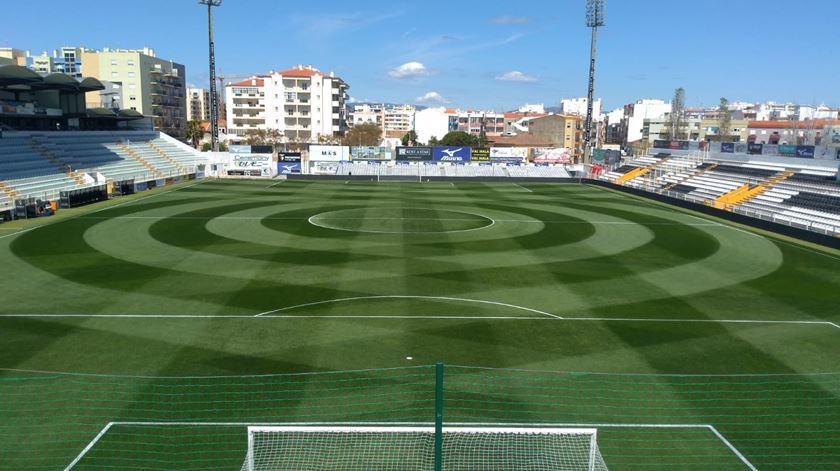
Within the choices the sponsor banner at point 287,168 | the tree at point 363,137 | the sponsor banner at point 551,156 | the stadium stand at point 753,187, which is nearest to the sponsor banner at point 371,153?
the sponsor banner at point 287,168

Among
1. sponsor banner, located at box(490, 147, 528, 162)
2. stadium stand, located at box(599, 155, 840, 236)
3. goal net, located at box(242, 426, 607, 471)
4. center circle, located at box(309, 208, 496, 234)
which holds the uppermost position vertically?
sponsor banner, located at box(490, 147, 528, 162)

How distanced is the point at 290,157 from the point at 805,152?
56070 mm

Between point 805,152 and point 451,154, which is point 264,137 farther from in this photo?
point 805,152

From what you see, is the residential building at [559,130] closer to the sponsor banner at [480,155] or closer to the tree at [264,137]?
the tree at [264,137]

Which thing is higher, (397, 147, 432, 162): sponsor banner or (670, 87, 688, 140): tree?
(670, 87, 688, 140): tree

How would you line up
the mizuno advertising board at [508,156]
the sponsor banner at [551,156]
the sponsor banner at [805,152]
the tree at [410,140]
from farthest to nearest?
the tree at [410,140], the sponsor banner at [551,156], the mizuno advertising board at [508,156], the sponsor banner at [805,152]

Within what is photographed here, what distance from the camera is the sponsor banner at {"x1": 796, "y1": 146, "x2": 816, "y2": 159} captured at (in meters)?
49.4

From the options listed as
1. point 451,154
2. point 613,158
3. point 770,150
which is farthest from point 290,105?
point 770,150

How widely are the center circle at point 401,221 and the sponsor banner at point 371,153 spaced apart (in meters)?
37.4

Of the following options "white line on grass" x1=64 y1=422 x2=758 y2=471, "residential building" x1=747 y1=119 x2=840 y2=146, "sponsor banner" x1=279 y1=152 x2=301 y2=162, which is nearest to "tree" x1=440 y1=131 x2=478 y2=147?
"sponsor banner" x1=279 y1=152 x2=301 y2=162

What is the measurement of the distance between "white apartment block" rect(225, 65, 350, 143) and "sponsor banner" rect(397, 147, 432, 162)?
54.6m

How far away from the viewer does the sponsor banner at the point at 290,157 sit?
248ft

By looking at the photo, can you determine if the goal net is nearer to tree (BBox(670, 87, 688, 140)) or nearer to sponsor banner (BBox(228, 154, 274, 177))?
sponsor banner (BBox(228, 154, 274, 177))

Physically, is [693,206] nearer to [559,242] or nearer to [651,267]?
[559,242]
